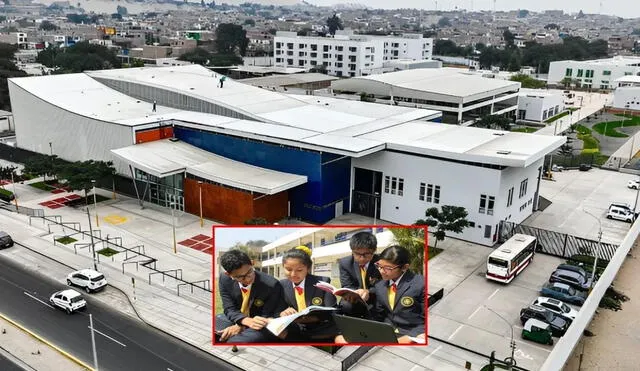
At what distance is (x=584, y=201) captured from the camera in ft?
159

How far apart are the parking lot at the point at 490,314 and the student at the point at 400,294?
11.9 m

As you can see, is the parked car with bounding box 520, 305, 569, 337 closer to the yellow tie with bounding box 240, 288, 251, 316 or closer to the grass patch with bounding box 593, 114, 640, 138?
the yellow tie with bounding box 240, 288, 251, 316

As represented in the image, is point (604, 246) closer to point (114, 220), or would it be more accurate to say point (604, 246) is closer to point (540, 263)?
point (540, 263)

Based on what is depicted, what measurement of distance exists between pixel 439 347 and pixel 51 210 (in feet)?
109

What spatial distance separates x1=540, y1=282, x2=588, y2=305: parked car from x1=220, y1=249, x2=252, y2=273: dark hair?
2145 cm

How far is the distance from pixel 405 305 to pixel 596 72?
129 m

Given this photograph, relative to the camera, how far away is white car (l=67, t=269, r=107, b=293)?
3133cm

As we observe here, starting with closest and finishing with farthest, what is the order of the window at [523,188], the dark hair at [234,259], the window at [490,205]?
the dark hair at [234,259], the window at [490,205], the window at [523,188]

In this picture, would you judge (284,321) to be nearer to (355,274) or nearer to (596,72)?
(355,274)

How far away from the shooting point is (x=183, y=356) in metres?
25.6

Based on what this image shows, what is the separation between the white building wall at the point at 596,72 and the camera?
406 feet

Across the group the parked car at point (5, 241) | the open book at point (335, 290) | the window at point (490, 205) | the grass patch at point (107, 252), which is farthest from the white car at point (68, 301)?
the window at point (490, 205)

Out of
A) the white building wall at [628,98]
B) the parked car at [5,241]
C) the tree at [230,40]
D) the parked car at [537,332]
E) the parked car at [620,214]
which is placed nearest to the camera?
the parked car at [537,332]

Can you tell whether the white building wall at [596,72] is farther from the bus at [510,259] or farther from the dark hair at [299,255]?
the dark hair at [299,255]
